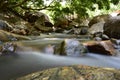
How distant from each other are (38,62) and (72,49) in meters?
0.96

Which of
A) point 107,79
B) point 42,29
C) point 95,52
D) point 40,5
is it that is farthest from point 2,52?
point 42,29

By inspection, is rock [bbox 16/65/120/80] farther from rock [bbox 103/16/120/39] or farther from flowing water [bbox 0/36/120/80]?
rock [bbox 103/16/120/39]

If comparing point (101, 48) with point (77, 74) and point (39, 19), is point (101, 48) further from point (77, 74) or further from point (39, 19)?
point (39, 19)

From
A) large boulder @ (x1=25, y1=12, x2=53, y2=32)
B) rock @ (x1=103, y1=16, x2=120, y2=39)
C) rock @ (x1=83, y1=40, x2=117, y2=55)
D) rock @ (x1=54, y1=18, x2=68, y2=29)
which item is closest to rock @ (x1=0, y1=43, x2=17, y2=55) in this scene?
rock @ (x1=83, y1=40, x2=117, y2=55)

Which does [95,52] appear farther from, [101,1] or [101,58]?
[101,1]

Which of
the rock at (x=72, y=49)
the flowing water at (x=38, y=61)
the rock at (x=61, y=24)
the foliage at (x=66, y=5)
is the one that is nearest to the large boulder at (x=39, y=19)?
the rock at (x=61, y=24)

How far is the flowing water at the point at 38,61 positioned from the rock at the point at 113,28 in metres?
2.70

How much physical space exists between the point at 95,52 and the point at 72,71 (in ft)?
11.8

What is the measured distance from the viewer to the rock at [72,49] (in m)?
5.43

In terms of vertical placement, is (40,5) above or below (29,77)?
above

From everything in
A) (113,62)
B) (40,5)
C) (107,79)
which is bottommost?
(113,62)

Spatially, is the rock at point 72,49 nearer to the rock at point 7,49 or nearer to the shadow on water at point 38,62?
the shadow on water at point 38,62

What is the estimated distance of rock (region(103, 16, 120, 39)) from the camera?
320 inches

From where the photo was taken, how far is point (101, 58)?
544cm
